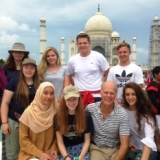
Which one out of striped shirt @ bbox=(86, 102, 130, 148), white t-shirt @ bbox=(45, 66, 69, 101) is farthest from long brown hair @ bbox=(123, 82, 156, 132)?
white t-shirt @ bbox=(45, 66, 69, 101)

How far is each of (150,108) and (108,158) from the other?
762 millimetres

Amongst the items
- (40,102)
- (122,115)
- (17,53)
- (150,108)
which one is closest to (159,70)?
(150,108)

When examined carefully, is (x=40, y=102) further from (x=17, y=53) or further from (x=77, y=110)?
(x=17, y=53)

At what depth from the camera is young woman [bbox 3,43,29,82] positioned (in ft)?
12.8

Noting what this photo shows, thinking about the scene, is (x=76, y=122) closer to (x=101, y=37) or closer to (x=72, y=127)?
(x=72, y=127)

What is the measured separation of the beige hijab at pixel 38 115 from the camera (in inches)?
122

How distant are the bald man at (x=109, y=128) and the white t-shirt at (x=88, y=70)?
2.43ft

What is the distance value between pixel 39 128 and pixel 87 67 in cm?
120

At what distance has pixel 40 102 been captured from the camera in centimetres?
312

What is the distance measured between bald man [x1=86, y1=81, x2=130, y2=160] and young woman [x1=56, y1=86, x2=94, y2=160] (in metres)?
0.10

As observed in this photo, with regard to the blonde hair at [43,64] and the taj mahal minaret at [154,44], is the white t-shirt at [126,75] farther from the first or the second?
the taj mahal minaret at [154,44]

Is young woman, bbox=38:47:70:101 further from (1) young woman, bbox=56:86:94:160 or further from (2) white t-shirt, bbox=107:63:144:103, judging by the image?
(1) young woman, bbox=56:86:94:160

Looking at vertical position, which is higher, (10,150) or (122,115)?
(122,115)

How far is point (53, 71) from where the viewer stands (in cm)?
404
